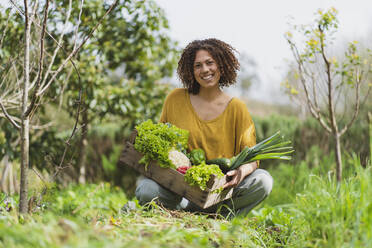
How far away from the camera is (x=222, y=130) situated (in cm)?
294

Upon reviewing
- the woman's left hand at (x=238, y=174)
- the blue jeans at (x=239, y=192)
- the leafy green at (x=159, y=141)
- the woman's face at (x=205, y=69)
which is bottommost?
the blue jeans at (x=239, y=192)

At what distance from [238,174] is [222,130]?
444 millimetres

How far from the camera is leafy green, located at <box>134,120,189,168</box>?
2.55 metres

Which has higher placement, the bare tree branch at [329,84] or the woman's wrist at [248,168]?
the bare tree branch at [329,84]

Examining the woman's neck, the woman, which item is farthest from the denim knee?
the woman's neck

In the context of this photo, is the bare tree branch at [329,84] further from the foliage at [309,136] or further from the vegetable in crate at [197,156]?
the foliage at [309,136]

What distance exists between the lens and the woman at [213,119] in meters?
2.77

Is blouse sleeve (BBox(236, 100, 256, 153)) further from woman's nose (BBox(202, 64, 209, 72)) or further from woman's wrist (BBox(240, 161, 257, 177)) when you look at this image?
woman's nose (BBox(202, 64, 209, 72))

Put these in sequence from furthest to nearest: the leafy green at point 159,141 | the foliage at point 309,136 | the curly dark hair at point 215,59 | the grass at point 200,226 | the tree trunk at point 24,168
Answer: the foliage at point 309,136, the curly dark hair at point 215,59, the leafy green at point 159,141, the tree trunk at point 24,168, the grass at point 200,226

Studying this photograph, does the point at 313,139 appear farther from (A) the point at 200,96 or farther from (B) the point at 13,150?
(B) the point at 13,150

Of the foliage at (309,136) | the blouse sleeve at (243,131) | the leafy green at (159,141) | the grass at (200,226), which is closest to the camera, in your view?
the grass at (200,226)

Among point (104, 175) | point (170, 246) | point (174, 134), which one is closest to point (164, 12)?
point (174, 134)

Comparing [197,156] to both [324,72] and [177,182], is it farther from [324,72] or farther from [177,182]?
[324,72]

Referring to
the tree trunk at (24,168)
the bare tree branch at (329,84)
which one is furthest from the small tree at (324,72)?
the tree trunk at (24,168)
